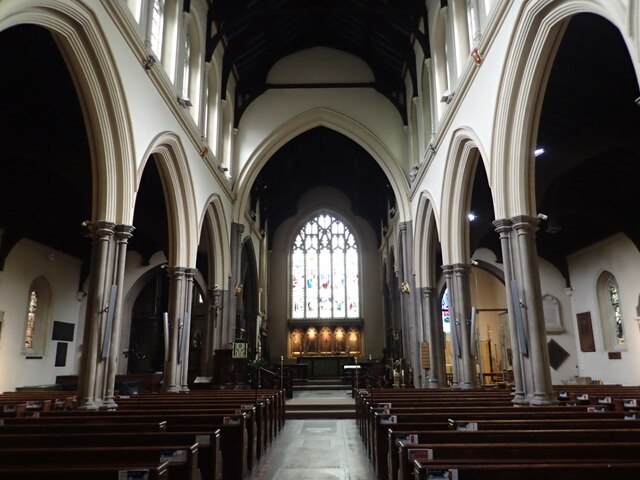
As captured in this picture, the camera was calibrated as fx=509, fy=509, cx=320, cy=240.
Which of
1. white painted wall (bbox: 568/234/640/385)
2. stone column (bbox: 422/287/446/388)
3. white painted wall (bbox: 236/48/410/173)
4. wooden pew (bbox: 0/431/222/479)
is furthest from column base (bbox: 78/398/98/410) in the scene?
white painted wall (bbox: 568/234/640/385)

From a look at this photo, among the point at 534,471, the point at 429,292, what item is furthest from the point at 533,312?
the point at 429,292

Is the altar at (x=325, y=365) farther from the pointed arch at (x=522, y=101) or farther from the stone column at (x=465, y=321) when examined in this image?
the pointed arch at (x=522, y=101)

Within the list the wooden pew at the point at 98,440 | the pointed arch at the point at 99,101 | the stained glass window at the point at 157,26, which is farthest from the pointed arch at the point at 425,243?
the wooden pew at the point at 98,440

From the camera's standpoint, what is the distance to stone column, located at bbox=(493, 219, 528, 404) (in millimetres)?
6801

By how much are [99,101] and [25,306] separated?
7821 mm

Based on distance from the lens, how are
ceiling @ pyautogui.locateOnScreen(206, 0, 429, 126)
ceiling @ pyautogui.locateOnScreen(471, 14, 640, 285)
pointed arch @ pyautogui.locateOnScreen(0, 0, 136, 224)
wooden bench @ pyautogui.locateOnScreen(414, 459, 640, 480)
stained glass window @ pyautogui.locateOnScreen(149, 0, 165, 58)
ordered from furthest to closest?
ceiling @ pyautogui.locateOnScreen(206, 0, 429, 126) → stained glass window @ pyautogui.locateOnScreen(149, 0, 165, 58) → ceiling @ pyautogui.locateOnScreen(471, 14, 640, 285) → pointed arch @ pyautogui.locateOnScreen(0, 0, 136, 224) → wooden bench @ pyautogui.locateOnScreen(414, 459, 640, 480)

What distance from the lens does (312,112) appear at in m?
15.8

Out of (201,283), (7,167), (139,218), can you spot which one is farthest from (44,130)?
(201,283)

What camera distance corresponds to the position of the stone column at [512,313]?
680 centimetres

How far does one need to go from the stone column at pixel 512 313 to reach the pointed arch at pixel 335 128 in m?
7.52

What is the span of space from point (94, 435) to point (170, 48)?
27.3ft

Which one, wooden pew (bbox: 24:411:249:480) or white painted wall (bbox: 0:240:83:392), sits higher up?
white painted wall (bbox: 0:240:83:392)

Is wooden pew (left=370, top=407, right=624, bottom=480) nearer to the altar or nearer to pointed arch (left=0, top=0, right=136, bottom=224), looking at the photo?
pointed arch (left=0, top=0, right=136, bottom=224)

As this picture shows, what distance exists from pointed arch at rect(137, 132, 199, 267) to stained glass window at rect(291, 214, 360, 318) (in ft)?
41.5
